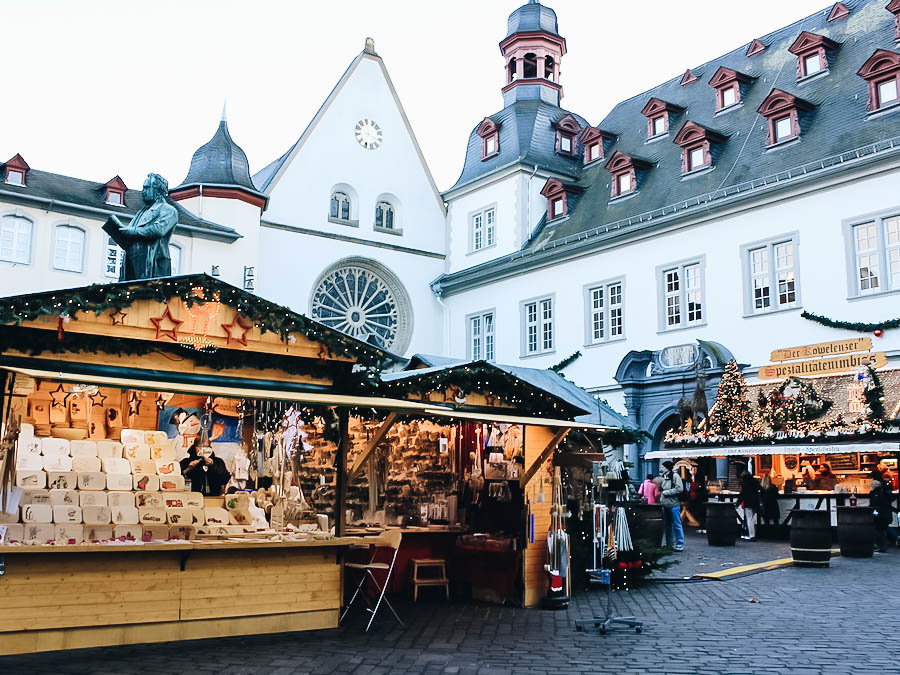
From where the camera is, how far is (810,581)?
13102 mm

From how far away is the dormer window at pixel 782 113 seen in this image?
23.7 metres

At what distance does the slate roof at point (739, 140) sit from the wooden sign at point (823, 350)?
3895mm

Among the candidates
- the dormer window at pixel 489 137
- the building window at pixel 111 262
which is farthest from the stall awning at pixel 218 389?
the dormer window at pixel 489 137

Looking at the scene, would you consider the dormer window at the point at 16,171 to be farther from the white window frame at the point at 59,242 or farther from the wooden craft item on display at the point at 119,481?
the wooden craft item on display at the point at 119,481

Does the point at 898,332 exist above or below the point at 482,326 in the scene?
below

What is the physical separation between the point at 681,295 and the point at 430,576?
15.0m

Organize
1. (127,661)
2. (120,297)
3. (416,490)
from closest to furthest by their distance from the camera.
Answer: (127,661), (120,297), (416,490)

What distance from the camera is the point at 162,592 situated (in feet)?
29.2

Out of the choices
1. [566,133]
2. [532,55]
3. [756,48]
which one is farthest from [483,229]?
[756,48]

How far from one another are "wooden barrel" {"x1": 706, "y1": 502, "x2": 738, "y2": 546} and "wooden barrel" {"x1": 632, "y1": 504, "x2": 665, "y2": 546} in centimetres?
227

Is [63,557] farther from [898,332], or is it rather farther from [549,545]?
[898,332]

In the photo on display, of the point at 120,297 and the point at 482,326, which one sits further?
the point at 482,326

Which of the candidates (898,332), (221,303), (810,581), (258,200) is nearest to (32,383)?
(221,303)

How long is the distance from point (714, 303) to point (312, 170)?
15709 millimetres
